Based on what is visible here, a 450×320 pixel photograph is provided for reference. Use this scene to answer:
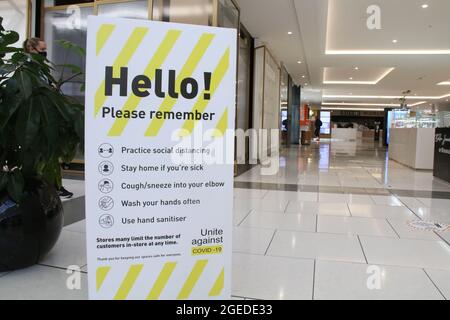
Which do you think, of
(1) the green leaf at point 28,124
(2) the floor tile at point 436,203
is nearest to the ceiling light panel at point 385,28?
(2) the floor tile at point 436,203

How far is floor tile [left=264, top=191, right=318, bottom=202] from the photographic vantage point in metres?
5.16

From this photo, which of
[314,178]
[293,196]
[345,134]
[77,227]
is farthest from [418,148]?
[345,134]

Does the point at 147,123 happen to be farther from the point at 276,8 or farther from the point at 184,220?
the point at 276,8

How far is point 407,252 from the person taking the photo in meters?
3.00

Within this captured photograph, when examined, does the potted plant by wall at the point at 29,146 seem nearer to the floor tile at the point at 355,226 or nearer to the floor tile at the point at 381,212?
the floor tile at the point at 355,226

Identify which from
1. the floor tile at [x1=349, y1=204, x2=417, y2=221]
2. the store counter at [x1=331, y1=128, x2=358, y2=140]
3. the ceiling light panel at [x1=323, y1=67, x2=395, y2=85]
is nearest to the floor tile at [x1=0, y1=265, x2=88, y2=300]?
the floor tile at [x1=349, y1=204, x2=417, y2=221]

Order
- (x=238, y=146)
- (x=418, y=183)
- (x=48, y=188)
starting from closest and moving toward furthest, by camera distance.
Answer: (x=48, y=188) < (x=418, y=183) < (x=238, y=146)

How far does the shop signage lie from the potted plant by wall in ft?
22.1

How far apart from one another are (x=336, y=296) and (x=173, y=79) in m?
1.51

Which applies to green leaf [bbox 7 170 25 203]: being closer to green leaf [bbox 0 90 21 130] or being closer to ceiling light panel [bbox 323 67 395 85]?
green leaf [bbox 0 90 21 130]

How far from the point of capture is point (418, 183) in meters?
6.85

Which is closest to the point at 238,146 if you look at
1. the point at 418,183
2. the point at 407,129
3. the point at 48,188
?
the point at 418,183

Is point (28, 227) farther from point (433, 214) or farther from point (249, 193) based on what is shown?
point (433, 214)

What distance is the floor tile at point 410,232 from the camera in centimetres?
343
